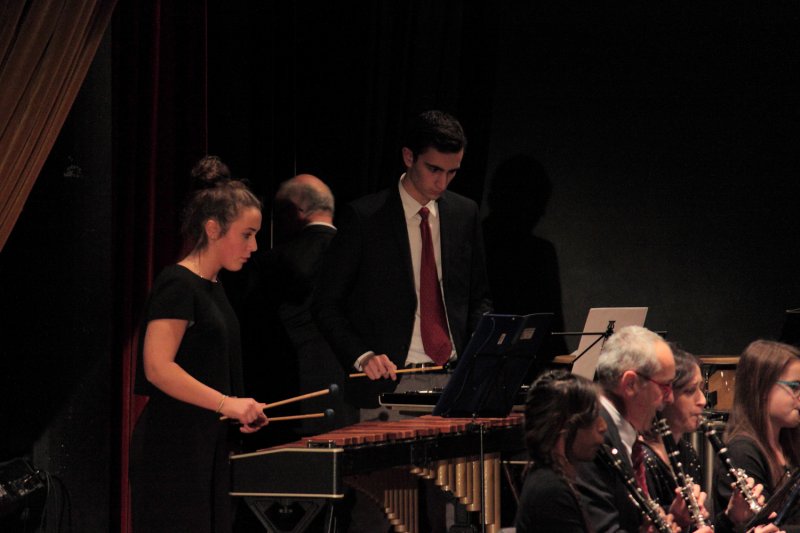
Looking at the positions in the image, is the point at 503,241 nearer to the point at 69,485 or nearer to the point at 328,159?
the point at 328,159

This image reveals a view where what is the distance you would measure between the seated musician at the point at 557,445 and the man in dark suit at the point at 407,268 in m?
1.51

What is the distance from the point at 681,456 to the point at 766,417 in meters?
0.32

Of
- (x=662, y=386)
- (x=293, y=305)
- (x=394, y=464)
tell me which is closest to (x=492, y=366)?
(x=394, y=464)

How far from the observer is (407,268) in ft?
15.8

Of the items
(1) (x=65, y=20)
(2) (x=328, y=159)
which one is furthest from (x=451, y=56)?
(1) (x=65, y=20)

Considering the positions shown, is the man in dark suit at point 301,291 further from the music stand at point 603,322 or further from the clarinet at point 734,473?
the clarinet at point 734,473

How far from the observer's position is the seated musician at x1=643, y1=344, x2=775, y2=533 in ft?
12.4

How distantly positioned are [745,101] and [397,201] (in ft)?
8.05

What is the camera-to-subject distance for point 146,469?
11.7 ft

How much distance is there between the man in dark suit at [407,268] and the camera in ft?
15.5

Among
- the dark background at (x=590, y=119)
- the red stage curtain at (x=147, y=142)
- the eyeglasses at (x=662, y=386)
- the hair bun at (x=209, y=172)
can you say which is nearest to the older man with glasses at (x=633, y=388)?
the eyeglasses at (x=662, y=386)

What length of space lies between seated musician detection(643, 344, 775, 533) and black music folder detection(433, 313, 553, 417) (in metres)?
0.47

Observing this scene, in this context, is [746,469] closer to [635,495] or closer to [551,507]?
[635,495]

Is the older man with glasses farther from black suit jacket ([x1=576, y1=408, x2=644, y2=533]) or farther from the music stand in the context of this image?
the music stand
